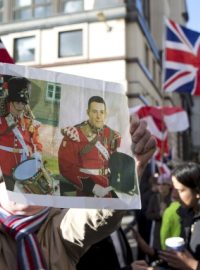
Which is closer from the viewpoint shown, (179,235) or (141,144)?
(141,144)

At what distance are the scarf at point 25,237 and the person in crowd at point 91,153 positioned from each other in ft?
1.26

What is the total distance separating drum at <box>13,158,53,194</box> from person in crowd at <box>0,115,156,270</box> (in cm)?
31

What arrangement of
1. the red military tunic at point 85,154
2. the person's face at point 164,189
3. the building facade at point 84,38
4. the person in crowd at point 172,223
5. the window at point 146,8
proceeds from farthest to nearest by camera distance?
the window at point 146,8 < the building facade at point 84,38 < the person's face at point 164,189 < the person in crowd at point 172,223 < the red military tunic at point 85,154

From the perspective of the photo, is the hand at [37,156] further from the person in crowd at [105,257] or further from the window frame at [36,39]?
the window frame at [36,39]

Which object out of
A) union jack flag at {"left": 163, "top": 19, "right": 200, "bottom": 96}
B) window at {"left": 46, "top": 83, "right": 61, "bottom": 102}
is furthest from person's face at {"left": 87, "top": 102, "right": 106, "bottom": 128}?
union jack flag at {"left": 163, "top": 19, "right": 200, "bottom": 96}

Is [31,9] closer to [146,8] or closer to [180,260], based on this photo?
[146,8]

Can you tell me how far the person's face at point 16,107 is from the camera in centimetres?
Result: 151

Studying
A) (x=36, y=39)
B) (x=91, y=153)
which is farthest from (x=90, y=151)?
(x=36, y=39)

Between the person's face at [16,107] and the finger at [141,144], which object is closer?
the person's face at [16,107]

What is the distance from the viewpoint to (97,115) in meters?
1.63

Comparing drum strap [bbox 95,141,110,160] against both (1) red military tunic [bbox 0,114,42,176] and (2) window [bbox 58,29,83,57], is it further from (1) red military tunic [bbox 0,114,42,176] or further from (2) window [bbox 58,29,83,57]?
(2) window [bbox 58,29,83,57]

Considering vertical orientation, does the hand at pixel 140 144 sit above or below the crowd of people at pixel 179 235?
above

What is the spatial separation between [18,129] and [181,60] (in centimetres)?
619

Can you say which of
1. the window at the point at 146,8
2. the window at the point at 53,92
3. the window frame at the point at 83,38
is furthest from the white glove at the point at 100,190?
the window at the point at 146,8
